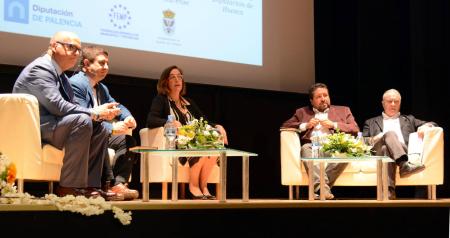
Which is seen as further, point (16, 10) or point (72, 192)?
point (16, 10)

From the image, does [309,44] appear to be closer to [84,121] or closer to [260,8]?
[260,8]

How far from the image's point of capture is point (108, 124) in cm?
434

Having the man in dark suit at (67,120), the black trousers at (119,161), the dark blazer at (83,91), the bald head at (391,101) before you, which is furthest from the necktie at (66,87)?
the bald head at (391,101)

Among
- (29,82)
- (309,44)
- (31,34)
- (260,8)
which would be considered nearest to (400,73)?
(309,44)

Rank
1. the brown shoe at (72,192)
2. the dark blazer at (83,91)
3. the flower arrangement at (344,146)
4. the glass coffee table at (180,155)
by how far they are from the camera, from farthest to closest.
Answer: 1. the flower arrangement at (344,146)
2. the dark blazer at (83,91)
3. the glass coffee table at (180,155)
4. the brown shoe at (72,192)

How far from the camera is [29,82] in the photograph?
397cm

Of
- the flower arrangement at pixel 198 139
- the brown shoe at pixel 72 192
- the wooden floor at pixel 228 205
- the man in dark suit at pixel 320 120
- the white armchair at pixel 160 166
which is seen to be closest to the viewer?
the wooden floor at pixel 228 205

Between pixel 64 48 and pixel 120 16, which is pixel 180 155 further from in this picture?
pixel 120 16

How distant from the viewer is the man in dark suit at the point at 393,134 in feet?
17.6

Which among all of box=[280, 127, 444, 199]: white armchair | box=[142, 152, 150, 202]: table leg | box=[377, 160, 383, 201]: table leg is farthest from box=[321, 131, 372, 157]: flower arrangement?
box=[142, 152, 150, 202]: table leg

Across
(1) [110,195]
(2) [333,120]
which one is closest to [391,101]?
(2) [333,120]

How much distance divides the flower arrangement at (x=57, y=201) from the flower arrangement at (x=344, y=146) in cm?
210

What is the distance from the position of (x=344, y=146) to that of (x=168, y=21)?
6.01ft

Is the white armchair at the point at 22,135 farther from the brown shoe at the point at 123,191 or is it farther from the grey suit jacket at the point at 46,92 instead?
the brown shoe at the point at 123,191
